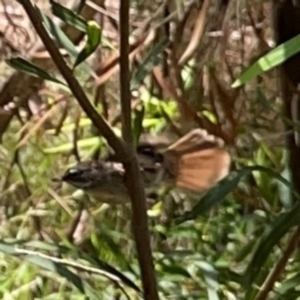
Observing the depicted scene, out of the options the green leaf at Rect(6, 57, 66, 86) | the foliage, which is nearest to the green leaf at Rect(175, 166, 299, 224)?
the foliage

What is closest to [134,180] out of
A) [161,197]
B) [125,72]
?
[125,72]

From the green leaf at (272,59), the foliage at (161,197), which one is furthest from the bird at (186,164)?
the green leaf at (272,59)

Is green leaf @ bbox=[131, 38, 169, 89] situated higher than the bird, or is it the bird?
green leaf @ bbox=[131, 38, 169, 89]

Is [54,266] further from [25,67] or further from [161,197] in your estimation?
[161,197]

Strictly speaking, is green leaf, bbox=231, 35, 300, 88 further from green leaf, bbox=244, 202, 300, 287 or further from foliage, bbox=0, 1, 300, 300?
green leaf, bbox=244, 202, 300, 287

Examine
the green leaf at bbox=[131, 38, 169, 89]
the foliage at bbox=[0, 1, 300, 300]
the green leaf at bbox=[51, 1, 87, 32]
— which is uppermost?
the green leaf at bbox=[51, 1, 87, 32]

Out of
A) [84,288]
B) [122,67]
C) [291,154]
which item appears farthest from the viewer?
[291,154]

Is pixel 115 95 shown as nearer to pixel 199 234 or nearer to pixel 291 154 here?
pixel 199 234

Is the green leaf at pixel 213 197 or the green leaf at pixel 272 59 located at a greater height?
the green leaf at pixel 272 59

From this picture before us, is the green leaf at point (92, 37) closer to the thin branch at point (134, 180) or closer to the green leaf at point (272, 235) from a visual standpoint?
the thin branch at point (134, 180)

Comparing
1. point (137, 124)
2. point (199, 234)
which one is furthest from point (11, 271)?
point (137, 124)

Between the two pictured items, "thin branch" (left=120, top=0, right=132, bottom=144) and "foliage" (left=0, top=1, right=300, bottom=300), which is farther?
"foliage" (left=0, top=1, right=300, bottom=300)
